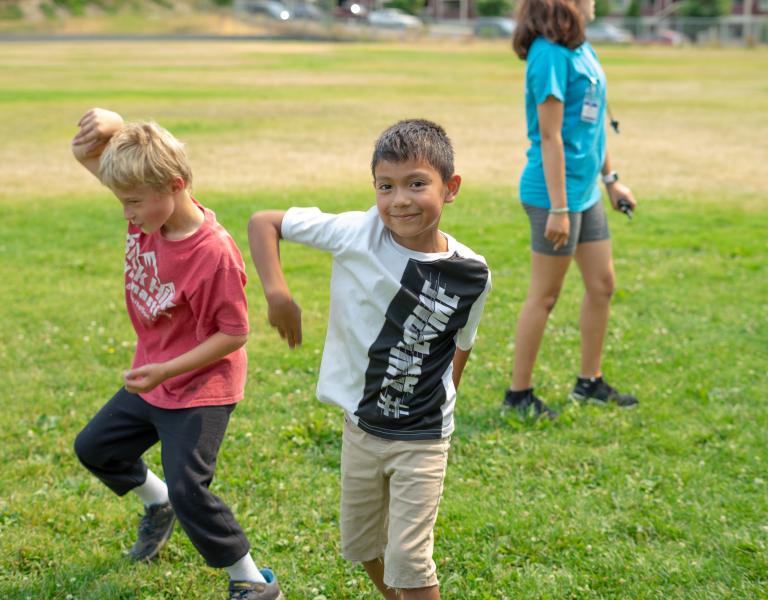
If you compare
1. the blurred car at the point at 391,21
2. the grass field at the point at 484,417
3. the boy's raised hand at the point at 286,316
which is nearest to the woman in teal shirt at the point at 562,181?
the grass field at the point at 484,417

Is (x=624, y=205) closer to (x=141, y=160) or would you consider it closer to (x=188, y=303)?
(x=188, y=303)

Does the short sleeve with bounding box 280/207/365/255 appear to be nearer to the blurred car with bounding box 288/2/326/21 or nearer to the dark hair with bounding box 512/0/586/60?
the dark hair with bounding box 512/0/586/60

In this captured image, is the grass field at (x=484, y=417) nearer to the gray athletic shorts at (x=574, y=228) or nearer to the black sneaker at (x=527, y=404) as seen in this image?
the black sneaker at (x=527, y=404)

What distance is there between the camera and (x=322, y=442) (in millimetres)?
5125

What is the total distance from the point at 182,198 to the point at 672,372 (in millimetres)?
3833

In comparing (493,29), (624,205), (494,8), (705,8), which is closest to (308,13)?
(493,29)

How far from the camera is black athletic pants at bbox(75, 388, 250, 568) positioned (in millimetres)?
3428

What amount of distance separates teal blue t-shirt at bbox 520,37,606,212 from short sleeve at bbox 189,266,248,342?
2344 mm

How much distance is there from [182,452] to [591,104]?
3.00m

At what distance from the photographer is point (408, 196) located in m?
3.03

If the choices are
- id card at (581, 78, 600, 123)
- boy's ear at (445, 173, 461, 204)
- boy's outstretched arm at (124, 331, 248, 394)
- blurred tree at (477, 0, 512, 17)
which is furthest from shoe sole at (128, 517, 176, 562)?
blurred tree at (477, 0, 512, 17)

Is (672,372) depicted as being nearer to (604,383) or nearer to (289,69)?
(604,383)

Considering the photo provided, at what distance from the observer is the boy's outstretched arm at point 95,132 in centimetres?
365

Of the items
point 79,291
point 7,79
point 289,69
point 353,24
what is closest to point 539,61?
point 79,291
